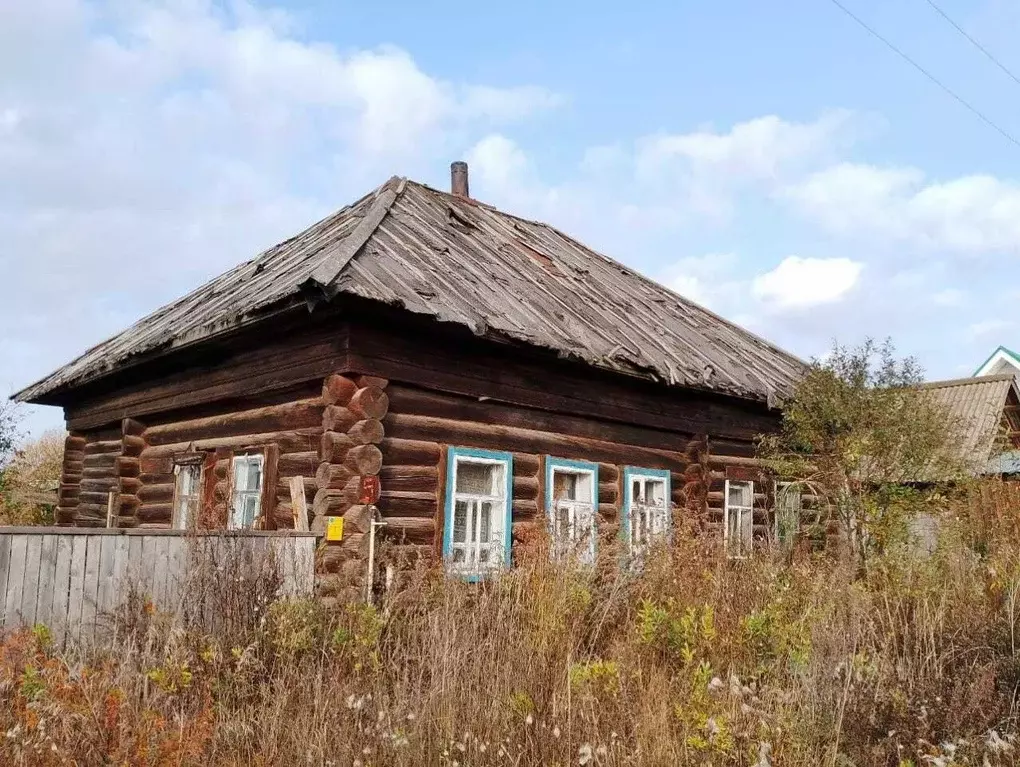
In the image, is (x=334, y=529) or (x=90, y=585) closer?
(x=90, y=585)

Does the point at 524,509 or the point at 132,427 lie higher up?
the point at 132,427

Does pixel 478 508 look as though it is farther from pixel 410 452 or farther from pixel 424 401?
pixel 424 401

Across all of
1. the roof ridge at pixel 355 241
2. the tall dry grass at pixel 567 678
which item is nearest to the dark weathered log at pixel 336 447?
the roof ridge at pixel 355 241

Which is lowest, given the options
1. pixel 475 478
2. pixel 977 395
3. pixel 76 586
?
pixel 76 586

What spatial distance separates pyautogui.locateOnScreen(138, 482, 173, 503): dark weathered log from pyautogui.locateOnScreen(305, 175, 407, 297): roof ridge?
12.7 feet

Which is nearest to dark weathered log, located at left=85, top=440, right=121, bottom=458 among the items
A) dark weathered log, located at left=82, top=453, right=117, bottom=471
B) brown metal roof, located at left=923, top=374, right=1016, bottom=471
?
dark weathered log, located at left=82, top=453, right=117, bottom=471

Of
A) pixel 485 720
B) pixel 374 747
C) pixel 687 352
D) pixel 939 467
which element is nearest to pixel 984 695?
pixel 485 720

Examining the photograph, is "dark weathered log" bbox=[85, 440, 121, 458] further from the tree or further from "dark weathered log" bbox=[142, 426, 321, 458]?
the tree

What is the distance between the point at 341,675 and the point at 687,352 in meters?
7.64

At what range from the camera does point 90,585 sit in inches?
Answer: 244

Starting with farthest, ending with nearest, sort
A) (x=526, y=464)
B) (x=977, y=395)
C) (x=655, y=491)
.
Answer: (x=977, y=395), (x=655, y=491), (x=526, y=464)

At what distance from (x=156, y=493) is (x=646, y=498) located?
600cm

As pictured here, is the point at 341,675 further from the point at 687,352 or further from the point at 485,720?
the point at 687,352

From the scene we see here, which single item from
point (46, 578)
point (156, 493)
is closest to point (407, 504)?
point (46, 578)
